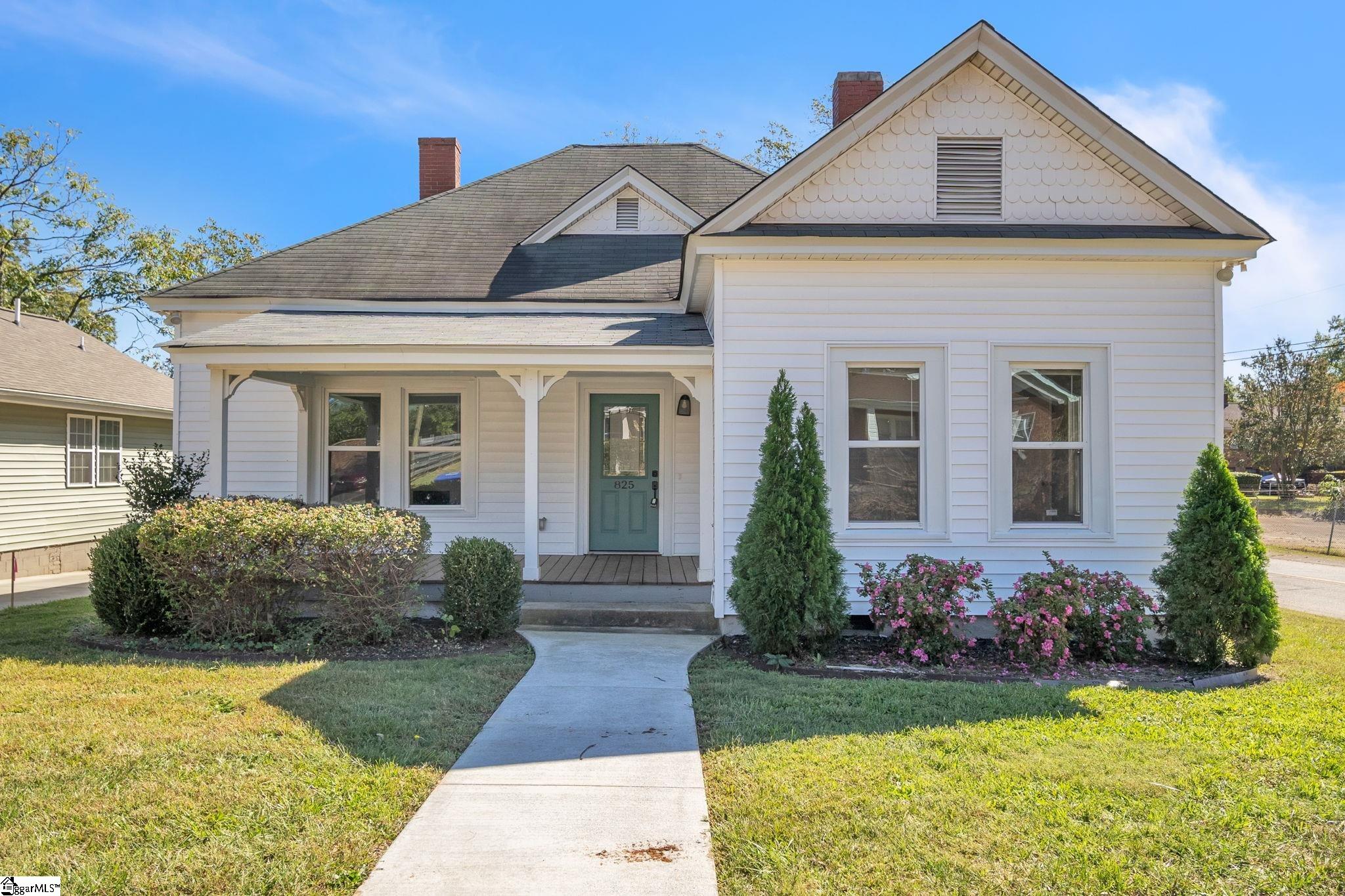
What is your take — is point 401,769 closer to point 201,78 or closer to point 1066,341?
point 1066,341

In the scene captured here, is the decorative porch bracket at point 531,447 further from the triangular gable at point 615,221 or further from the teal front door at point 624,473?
the triangular gable at point 615,221

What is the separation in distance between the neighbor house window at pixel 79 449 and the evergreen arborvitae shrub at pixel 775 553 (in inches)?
509

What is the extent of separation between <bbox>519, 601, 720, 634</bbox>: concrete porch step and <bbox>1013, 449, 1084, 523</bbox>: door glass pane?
3.20 metres

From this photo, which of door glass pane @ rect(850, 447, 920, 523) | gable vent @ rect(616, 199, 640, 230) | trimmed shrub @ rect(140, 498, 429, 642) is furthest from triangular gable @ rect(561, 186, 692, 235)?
trimmed shrub @ rect(140, 498, 429, 642)

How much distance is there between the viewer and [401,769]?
13.2 ft

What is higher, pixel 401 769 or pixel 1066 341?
pixel 1066 341

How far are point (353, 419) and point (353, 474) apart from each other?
0.74 m

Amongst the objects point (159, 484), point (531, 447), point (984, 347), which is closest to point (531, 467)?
point (531, 447)

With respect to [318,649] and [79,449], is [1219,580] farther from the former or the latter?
[79,449]

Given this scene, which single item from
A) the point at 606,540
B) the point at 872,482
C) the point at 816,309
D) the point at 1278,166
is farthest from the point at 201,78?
the point at 1278,166

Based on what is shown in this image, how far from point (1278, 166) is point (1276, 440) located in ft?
65.3

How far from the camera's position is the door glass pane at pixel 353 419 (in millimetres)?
10516

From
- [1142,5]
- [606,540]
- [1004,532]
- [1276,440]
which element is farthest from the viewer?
[1276,440]

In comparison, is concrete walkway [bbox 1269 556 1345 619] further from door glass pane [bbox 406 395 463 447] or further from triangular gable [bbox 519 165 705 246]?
door glass pane [bbox 406 395 463 447]
